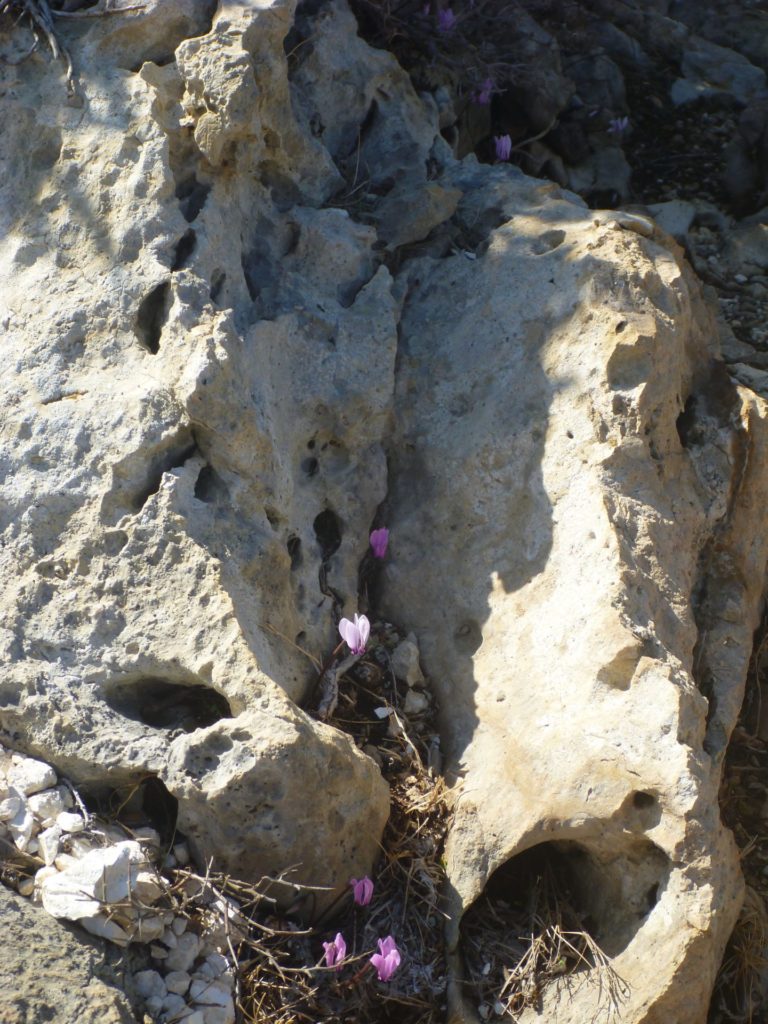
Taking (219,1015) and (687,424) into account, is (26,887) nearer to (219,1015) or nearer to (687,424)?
(219,1015)

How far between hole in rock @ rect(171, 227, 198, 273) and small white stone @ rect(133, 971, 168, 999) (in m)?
1.87

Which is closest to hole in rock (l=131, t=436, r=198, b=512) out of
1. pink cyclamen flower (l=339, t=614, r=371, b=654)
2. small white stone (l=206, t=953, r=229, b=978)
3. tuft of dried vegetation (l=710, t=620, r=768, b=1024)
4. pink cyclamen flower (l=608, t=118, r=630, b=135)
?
pink cyclamen flower (l=339, t=614, r=371, b=654)

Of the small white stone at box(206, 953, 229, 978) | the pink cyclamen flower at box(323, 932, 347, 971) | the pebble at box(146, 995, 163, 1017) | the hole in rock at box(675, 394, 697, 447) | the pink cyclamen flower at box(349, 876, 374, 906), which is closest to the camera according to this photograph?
the pebble at box(146, 995, 163, 1017)

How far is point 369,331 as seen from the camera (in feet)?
12.1

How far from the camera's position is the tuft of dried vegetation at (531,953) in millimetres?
2922

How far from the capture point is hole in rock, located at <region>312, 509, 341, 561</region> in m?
3.51

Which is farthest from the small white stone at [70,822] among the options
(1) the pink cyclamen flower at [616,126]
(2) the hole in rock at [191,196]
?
(1) the pink cyclamen flower at [616,126]

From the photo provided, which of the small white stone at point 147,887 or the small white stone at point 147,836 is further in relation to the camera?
the small white stone at point 147,836

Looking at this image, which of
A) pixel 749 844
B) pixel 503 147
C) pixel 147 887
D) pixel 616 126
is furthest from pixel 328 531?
pixel 616 126

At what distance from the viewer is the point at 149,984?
266cm

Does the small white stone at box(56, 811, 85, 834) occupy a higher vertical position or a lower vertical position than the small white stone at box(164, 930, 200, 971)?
higher

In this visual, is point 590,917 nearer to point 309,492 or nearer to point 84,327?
point 309,492

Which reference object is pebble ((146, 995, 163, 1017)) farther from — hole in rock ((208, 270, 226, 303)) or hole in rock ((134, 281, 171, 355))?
hole in rock ((208, 270, 226, 303))

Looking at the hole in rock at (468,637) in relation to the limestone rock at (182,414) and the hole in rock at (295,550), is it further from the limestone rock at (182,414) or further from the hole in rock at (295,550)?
the hole in rock at (295,550)
